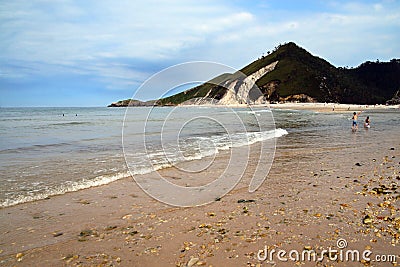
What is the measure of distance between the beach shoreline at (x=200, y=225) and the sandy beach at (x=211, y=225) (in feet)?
0.05

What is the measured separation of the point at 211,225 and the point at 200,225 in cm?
19

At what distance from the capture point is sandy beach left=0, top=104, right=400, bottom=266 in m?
3.78

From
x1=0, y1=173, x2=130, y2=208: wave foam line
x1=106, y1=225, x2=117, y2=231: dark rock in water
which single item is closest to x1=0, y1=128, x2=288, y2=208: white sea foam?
x1=0, y1=173, x2=130, y2=208: wave foam line

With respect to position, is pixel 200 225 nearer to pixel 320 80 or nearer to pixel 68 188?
pixel 68 188

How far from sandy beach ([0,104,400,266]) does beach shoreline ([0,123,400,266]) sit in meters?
0.02

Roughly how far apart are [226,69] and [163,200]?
10.7ft

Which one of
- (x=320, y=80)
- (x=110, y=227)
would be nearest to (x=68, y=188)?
(x=110, y=227)

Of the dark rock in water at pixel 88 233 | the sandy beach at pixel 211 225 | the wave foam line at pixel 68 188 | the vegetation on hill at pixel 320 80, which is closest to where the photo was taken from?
the sandy beach at pixel 211 225

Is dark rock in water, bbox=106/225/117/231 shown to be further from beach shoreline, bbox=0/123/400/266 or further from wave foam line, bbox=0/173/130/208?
wave foam line, bbox=0/173/130/208

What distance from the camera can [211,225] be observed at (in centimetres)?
473

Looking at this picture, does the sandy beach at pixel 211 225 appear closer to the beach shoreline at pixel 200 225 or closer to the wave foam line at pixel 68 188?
the beach shoreline at pixel 200 225

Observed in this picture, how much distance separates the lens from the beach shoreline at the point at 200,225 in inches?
150

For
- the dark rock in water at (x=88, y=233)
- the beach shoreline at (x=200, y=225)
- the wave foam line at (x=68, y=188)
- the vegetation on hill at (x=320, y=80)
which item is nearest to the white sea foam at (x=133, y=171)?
the wave foam line at (x=68, y=188)

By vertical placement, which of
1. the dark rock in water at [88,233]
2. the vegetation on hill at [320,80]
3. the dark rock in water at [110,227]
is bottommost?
the dark rock in water at [88,233]
